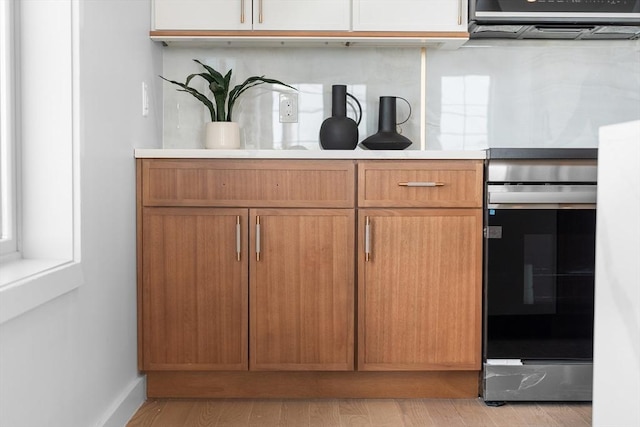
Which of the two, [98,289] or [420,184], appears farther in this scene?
[420,184]

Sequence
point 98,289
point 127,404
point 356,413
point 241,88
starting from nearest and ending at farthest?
point 98,289 < point 127,404 < point 356,413 < point 241,88

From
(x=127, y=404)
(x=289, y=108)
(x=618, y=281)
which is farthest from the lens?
(x=289, y=108)

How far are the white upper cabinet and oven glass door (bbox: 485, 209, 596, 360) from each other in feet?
3.45

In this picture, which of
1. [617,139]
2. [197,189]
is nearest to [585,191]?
[617,139]

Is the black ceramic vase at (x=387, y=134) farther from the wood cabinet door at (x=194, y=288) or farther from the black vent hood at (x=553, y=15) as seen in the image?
the wood cabinet door at (x=194, y=288)

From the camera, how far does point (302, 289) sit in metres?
2.68

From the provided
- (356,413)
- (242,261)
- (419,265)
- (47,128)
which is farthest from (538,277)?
(47,128)

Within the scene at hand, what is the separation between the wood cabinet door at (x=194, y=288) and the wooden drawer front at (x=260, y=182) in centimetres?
5

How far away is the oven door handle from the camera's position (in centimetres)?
261

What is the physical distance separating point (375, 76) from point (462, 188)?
81cm

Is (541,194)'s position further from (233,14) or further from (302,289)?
(233,14)

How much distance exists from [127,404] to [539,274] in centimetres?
151

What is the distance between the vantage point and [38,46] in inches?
76.8

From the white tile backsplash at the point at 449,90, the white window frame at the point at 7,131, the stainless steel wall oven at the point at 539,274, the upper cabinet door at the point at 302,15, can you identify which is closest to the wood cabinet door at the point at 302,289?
the stainless steel wall oven at the point at 539,274
